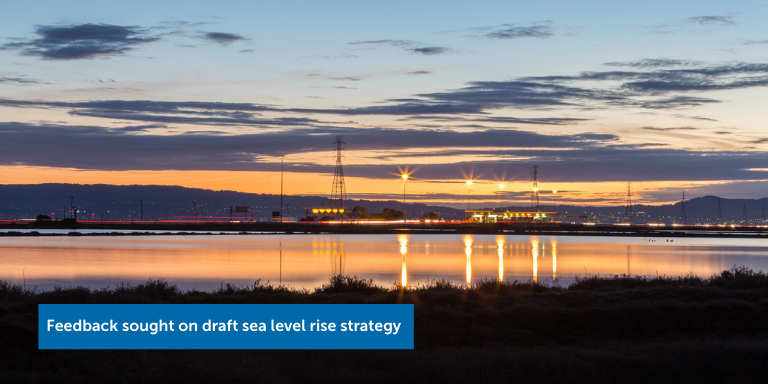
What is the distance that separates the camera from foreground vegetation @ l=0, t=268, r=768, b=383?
13531mm

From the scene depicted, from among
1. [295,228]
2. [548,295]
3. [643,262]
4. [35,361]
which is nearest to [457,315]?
[548,295]

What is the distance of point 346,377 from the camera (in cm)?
1321

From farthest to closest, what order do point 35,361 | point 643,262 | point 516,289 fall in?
point 643,262
point 516,289
point 35,361

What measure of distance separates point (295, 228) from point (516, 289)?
4833 inches

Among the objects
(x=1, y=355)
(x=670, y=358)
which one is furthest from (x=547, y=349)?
(x=1, y=355)

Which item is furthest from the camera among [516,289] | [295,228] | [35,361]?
[295,228]

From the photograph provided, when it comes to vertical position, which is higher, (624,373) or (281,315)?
(281,315)

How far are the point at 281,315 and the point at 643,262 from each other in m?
51.4

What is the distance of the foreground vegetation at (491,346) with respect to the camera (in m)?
13.5

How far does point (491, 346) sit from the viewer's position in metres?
17.4

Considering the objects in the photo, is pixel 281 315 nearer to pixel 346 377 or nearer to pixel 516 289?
pixel 346 377

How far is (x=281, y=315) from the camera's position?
15.0 meters

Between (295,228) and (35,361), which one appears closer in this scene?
(35,361)

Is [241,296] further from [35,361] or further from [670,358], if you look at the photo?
[670,358]
